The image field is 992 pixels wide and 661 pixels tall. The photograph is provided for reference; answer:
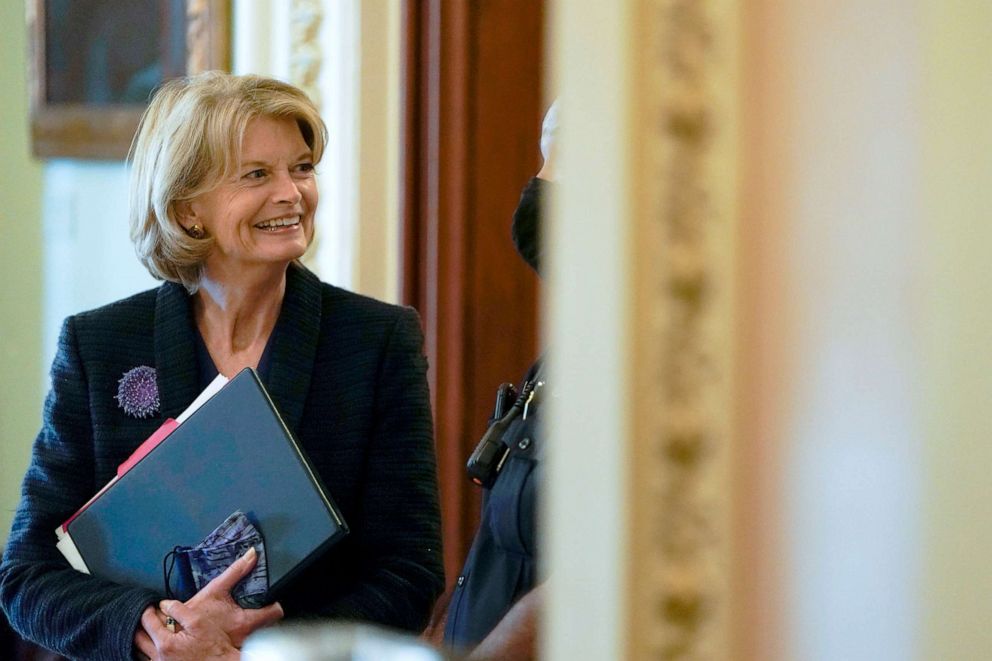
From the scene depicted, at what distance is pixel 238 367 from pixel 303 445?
7.8 inches

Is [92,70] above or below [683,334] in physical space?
above

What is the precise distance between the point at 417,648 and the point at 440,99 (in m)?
2.11

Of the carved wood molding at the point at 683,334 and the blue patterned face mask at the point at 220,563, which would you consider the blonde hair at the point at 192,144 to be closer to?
the blue patterned face mask at the point at 220,563

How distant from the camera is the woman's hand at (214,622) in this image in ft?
5.67

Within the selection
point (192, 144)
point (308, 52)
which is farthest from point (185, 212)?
point (308, 52)

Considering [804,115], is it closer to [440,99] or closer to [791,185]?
[791,185]

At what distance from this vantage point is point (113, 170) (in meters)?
3.57

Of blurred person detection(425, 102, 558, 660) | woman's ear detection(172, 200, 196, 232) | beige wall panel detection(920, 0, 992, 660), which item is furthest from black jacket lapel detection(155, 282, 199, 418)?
beige wall panel detection(920, 0, 992, 660)

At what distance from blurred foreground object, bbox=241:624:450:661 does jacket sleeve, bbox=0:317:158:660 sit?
1.05 m

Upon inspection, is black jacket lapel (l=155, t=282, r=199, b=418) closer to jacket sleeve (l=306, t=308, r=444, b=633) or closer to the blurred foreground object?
jacket sleeve (l=306, t=308, r=444, b=633)

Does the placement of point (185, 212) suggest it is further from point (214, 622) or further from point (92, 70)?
point (92, 70)

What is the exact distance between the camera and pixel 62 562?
1.91 metres

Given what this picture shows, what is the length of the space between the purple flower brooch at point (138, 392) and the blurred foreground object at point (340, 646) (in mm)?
1193

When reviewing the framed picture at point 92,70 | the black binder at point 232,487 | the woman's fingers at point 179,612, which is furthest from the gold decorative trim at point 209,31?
the woman's fingers at point 179,612
